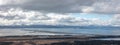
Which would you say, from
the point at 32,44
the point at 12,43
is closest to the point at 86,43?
the point at 32,44

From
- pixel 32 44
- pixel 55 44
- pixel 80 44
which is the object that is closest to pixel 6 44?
pixel 32 44

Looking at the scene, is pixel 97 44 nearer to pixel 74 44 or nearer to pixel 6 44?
pixel 74 44

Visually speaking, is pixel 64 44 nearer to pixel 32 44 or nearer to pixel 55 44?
pixel 55 44

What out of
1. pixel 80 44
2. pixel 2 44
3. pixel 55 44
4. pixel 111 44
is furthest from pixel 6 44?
pixel 111 44

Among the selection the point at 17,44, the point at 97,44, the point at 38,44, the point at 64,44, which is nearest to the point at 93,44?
the point at 97,44

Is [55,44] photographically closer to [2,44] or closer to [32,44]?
[32,44]

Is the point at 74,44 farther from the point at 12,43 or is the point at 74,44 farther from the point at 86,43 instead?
the point at 12,43
